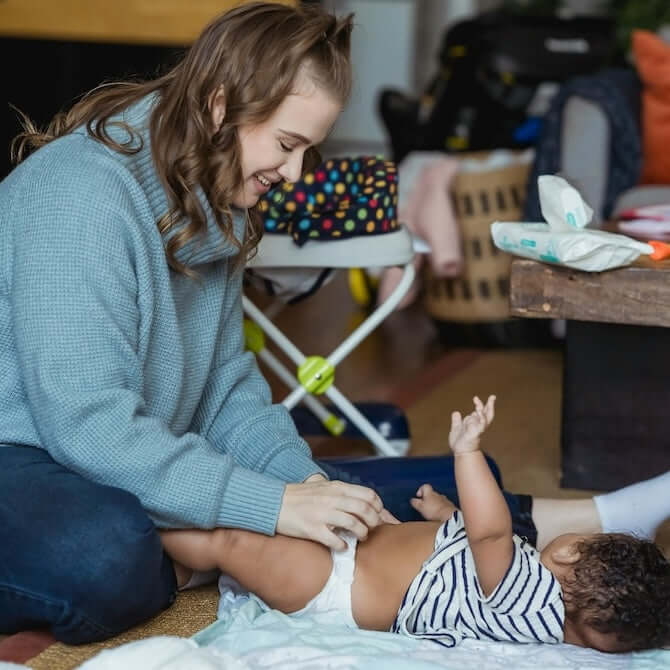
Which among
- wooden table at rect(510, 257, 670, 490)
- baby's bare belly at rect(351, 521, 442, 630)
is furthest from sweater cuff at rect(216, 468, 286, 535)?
wooden table at rect(510, 257, 670, 490)

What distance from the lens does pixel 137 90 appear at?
1.41 meters

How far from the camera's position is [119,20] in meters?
3.01

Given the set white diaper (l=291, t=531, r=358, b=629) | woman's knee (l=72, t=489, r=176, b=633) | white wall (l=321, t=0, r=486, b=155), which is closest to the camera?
woman's knee (l=72, t=489, r=176, b=633)

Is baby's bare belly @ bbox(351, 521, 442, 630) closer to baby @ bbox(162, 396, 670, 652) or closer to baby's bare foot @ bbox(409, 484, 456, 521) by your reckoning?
baby @ bbox(162, 396, 670, 652)

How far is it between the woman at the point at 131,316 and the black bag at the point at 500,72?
1.86m

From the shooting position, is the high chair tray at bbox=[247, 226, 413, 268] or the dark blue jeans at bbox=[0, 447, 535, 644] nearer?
the dark blue jeans at bbox=[0, 447, 535, 644]

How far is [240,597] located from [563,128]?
176 centimetres

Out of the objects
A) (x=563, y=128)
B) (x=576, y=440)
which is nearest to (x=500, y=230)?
(x=576, y=440)

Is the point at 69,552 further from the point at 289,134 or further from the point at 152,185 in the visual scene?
the point at 289,134

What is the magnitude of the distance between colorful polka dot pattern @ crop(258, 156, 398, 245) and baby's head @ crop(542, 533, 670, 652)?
2.41 feet

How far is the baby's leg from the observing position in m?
1.34

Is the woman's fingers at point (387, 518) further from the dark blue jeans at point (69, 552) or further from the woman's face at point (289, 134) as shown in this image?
the woman's face at point (289, 134)

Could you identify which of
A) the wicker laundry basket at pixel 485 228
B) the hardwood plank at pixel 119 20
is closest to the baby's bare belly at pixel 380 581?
the wicker laundry basket at pixel 485 228

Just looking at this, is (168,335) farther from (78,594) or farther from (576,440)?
(576,440)
